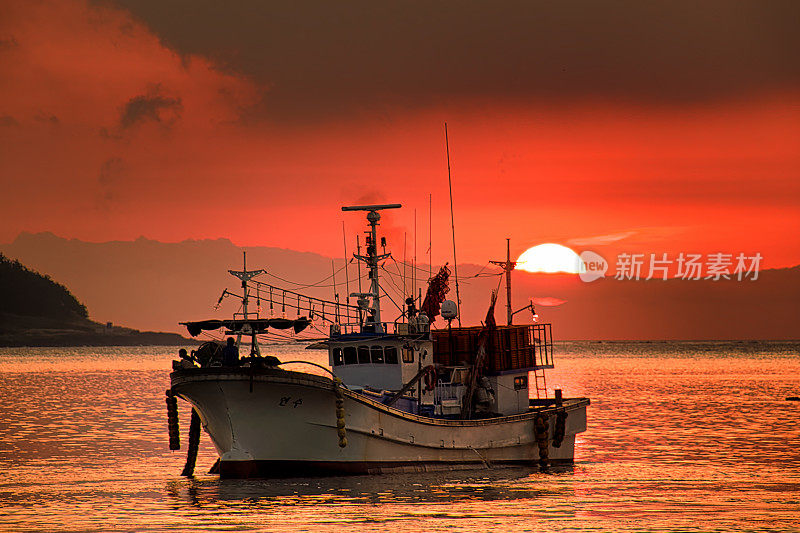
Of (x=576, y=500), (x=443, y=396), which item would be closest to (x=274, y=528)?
(x=576, y=500)

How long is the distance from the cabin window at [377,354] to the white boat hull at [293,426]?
142 inches

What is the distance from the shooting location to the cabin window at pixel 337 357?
146ft

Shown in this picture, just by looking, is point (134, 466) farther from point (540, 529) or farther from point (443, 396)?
point (540, 529)

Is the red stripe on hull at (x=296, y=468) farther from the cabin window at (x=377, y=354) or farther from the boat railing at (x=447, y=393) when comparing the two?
the boat railing at (x=447, y=393)

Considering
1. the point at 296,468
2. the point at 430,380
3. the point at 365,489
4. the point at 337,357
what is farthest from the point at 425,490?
the point at 337,357

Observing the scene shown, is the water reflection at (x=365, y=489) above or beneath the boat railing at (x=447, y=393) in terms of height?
beneath

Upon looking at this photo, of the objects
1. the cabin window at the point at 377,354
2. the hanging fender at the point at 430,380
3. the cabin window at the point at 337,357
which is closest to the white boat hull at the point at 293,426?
the hanging fender at the point at 430,380

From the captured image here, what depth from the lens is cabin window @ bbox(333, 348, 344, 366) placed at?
1753 inches

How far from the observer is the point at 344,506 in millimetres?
35375

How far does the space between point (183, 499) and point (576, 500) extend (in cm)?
1293

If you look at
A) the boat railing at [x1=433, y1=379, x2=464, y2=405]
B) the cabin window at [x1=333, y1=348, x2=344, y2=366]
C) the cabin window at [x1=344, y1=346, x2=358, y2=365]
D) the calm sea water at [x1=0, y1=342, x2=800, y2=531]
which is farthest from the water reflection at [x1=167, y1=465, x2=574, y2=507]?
the cabin window at [x1=333, y1=348, x2=344, y2=366]

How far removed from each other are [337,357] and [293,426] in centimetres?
589

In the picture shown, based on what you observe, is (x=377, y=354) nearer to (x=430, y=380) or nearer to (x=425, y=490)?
(x=430, y=380)

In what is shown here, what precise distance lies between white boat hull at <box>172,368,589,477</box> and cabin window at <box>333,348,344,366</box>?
15.8 feet
